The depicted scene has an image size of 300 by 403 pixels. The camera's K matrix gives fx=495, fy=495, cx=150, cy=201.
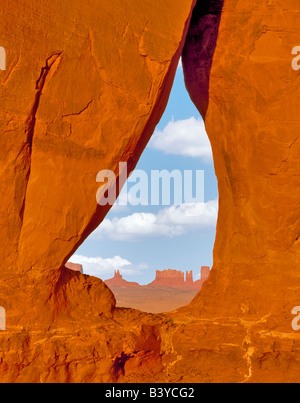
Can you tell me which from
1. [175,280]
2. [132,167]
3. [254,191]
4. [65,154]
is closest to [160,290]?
[175,280]

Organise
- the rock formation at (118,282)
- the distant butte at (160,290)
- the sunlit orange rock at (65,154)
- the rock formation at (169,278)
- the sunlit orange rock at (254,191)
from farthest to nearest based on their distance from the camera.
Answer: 1. the rock formation at (169,278)
2. the rock formation at (118,282)
3. the distant butte at (160,290)
4. the sunlit orange rock at (254,191)
5. the sunlit orange rock at (65,154)

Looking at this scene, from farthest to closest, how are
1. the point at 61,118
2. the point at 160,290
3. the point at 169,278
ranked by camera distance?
the point at 169,278 → the point at 160,290 → the point at 61,118

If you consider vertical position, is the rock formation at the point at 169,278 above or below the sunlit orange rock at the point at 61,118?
above

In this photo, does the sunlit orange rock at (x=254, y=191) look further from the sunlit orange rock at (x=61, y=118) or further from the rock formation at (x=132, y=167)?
the sunlit orange rock at (x=61, y=118)

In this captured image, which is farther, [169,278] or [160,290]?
[169,278]

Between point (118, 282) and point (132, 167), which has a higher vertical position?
point (118, 282)

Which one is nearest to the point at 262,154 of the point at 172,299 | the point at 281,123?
the point at 281,123

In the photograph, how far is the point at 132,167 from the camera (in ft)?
17.3

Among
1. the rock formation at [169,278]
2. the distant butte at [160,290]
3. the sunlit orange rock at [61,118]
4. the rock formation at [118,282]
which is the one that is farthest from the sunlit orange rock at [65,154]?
the rock formation at [169,278]

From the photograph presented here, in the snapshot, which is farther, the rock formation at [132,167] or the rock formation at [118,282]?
the rock formation at [118,282]

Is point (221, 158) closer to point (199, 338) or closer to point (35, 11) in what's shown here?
point (199, 338)

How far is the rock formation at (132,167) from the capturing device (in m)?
4.52

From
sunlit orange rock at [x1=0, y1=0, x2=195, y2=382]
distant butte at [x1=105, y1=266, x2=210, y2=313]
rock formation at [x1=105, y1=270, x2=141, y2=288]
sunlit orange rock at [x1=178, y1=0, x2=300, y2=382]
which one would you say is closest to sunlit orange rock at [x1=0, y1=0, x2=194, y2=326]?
sunlit orange rock at [x1=0, y1=0, x2=195, y2=382]

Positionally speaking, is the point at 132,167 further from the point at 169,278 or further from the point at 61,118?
the point at 169,278
